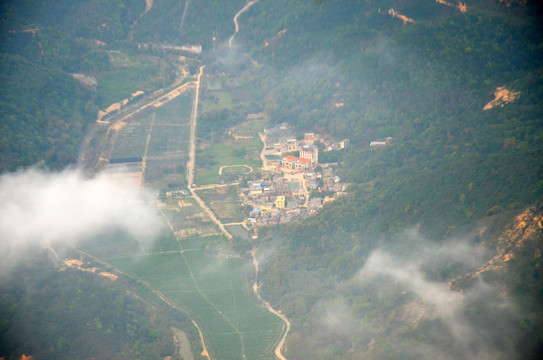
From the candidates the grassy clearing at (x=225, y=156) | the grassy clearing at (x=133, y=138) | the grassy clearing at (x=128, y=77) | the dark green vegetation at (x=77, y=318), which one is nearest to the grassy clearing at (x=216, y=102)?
the grassy clearing at (x=128, y=77)

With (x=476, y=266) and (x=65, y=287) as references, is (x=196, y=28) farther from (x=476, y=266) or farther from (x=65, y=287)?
(x=476, y=266)

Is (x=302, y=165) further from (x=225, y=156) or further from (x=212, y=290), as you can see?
(x=212, y=290)

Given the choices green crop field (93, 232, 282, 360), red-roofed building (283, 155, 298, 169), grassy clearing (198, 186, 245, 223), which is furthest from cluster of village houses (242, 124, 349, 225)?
green crop field (93, 232, 282, 360)

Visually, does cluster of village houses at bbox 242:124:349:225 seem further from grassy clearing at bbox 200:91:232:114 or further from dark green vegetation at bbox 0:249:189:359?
dark green vegetation at bbox 0:249:189:359

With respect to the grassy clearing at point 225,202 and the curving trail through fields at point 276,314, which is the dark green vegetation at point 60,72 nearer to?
the grassy clearing at point 225,202

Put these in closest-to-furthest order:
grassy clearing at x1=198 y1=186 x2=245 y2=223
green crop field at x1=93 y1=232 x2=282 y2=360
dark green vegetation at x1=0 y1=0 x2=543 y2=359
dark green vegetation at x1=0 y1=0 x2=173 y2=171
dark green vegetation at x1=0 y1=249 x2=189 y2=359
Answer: dark green vegetation at x1=0 y1=249 x2=189 y2=359, dark green vegetation at x1=0 y1=0 x2=543 y2=359, green crop field at x1=93 y1=232 x2=282 y2=360, grassy clearing at x1=198 y1=186 x2=245 y2=223, dark green vegetation at x1=0 y1=0 x2=173 y2=171

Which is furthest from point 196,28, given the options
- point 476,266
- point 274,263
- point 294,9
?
point 476,266

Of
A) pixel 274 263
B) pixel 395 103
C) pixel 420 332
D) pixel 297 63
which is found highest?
pixel 297 63

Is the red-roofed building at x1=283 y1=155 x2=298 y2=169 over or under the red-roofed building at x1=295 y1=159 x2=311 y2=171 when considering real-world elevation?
over
